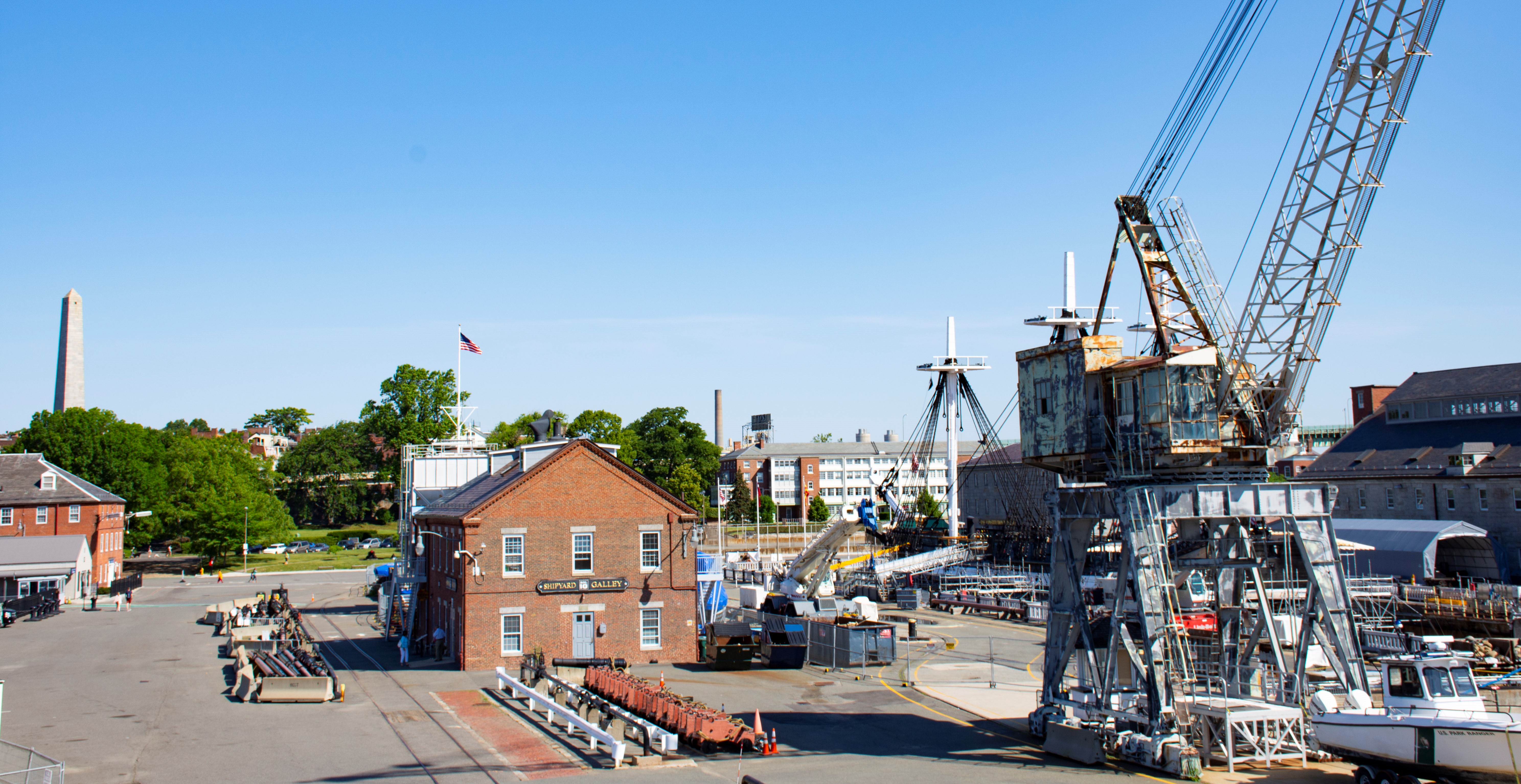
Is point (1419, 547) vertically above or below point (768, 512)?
below

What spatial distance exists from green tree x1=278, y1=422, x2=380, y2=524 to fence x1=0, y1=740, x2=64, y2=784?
4591 inches

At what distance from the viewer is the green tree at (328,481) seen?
13662cm

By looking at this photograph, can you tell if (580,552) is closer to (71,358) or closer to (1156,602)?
(1156,602)

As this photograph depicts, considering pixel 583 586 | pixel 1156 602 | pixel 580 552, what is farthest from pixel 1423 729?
pixel 580 552

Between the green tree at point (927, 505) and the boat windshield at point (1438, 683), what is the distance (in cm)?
8204

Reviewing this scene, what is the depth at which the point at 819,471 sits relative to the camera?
14800 centimetres

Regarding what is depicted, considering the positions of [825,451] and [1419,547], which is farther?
[825,451]

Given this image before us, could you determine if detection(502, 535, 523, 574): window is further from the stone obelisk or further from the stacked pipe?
the stone obelisk

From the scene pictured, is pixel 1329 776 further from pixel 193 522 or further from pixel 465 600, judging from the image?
pixel 193 522

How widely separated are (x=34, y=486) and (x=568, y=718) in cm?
6657

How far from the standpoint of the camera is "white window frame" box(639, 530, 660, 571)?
38.7 meters

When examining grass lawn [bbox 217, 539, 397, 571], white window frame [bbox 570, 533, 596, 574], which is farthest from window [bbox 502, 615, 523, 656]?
grass lawn [bbox 217, 539, 397, 571]

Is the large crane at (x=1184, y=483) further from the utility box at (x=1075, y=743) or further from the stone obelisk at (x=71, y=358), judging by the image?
the stone obelisk at (x=71, y=358)

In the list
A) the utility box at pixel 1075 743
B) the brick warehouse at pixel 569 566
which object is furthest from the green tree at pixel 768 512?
the utility box at pixel 1075 743
